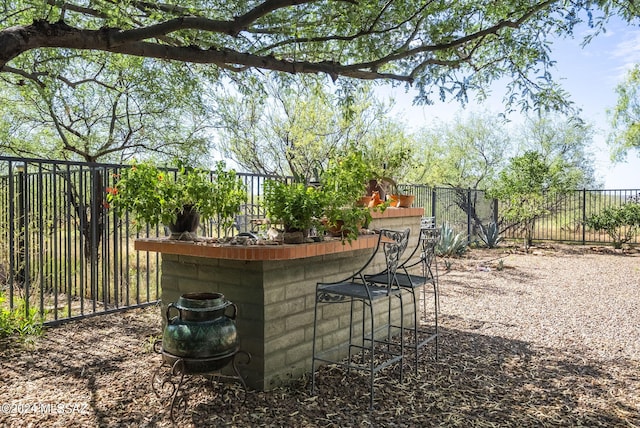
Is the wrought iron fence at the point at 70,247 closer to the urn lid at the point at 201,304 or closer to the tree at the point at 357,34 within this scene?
the tree at the point at 357,34

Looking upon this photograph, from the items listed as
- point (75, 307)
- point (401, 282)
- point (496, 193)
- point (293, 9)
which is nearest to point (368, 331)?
point (401, 282)

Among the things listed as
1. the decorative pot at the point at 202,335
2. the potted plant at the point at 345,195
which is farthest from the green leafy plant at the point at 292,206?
the decorative pot at the point at 202,335

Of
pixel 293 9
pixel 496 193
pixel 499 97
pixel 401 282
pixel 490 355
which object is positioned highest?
pixel 293 9

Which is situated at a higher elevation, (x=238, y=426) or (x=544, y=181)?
(x=544, y=181)

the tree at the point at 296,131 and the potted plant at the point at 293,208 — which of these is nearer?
the potted plant at the point at 293,208

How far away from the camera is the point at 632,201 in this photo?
1342 cm

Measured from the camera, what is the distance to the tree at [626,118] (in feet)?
50.8

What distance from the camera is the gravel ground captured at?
270cm

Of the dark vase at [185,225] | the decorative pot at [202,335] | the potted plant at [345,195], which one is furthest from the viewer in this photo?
the dark vase at [185,225]

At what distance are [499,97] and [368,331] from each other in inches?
135

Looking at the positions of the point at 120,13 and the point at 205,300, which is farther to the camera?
the point at 120,13

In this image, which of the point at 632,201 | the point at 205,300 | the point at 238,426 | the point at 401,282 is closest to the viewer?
the point at 238,426

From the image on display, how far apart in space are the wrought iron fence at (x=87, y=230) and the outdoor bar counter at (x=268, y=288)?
0.55 m

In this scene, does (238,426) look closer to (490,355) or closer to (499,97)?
(490,355)
